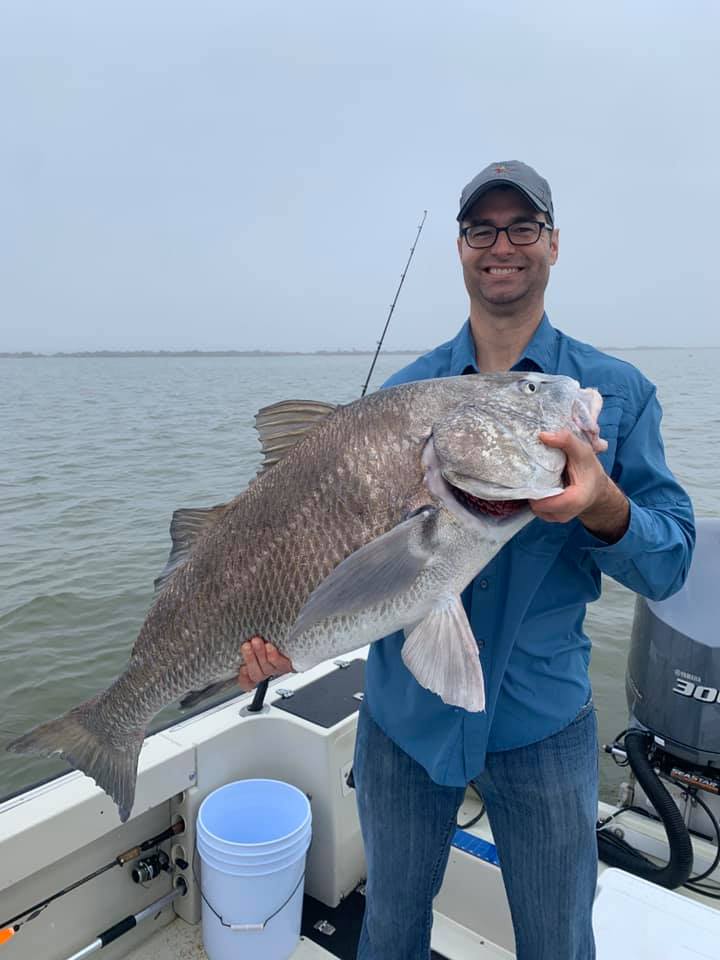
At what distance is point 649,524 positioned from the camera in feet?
6.10

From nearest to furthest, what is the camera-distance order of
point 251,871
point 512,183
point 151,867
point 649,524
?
point 649,524, point 512,183, point 251,871, point 151,867

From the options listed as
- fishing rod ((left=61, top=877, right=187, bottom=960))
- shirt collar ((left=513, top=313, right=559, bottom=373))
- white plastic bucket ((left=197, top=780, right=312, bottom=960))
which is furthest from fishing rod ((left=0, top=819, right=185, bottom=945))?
shirt collar ((left=513, top=313, right=559, bottom=373))

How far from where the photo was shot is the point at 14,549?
34.7 ft

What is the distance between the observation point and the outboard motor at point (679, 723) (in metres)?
3.10

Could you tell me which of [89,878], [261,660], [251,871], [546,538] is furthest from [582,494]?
[89,878]

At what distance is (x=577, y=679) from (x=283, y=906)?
1.89 meters

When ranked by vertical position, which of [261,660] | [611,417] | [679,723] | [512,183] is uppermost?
[512,183]

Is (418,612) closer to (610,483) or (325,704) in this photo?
(610,483)

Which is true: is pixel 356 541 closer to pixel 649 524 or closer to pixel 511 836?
pixel 649 524

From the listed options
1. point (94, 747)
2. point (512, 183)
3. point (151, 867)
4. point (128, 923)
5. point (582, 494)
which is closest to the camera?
point (582, 494)

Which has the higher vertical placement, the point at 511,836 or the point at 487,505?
the point at 487,505

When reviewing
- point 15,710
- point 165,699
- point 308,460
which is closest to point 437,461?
point 308,460

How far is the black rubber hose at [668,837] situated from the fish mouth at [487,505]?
1.96 metres

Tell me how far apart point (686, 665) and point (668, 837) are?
2.41 feet
